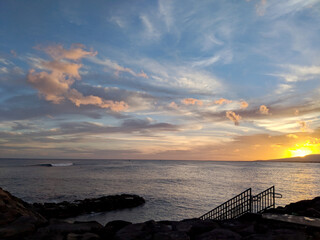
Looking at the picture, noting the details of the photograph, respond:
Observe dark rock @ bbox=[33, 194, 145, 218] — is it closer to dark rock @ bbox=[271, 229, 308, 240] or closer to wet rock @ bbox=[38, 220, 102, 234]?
wet rock @ bbox=[38, 220, 102, 234]

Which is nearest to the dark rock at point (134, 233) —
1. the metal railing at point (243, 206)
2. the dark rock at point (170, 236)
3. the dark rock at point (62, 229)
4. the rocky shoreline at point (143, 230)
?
the rocky shoreline at point (143, 230)

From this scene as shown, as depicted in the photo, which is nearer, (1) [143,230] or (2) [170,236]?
(2) [170,236]

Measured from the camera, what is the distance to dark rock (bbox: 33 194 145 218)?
2239 centimetres

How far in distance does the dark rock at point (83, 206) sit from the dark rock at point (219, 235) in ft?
69.3

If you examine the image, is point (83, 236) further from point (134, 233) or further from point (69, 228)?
point (134, 233)

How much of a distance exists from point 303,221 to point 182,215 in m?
16.7

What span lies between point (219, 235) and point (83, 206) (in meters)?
22.7

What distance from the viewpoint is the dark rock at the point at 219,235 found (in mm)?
5648

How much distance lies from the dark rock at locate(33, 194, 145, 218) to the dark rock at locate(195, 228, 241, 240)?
2111 centimetres

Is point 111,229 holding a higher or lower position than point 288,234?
lower

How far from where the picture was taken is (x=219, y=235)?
18.9 feet

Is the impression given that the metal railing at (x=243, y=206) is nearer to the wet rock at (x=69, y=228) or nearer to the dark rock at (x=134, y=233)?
the dark rock at (x=134, y=233)

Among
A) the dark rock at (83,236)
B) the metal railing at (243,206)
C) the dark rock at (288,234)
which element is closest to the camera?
the dark rock at (83,236)

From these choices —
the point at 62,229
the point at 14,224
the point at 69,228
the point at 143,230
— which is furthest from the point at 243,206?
the point at 14,224
